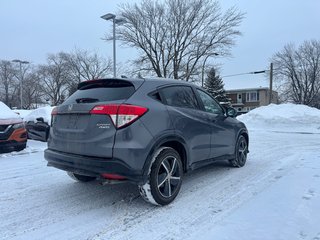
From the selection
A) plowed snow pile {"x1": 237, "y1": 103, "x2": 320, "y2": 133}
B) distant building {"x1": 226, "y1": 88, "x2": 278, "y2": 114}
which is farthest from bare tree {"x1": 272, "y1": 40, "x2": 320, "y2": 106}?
plowed snow pile {"x1": 237, "y1": 103, "x2": 320, "y2": 133}

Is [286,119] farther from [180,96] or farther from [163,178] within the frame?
[163,178]

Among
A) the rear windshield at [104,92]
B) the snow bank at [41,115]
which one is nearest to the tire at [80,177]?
the rear windshield at [104,92]

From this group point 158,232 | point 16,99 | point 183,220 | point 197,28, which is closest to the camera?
point 158,232

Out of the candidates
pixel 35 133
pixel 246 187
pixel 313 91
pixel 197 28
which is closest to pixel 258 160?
pixel 246 187

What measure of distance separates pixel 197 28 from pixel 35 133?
85.4ft

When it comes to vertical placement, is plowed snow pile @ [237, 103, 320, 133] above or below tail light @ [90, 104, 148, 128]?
below

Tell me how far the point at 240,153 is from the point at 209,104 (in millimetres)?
1694

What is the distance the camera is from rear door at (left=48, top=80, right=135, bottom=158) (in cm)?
385

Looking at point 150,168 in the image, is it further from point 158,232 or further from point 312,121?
point 312,121

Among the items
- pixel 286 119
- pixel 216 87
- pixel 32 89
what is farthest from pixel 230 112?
pixel 32 89

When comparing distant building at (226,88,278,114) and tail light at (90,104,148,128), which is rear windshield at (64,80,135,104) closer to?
tail light at (90,104,148,128)

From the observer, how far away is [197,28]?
33.3 m

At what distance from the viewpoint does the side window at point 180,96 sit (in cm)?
459

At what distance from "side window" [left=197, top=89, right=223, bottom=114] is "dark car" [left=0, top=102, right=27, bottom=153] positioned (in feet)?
17.6
